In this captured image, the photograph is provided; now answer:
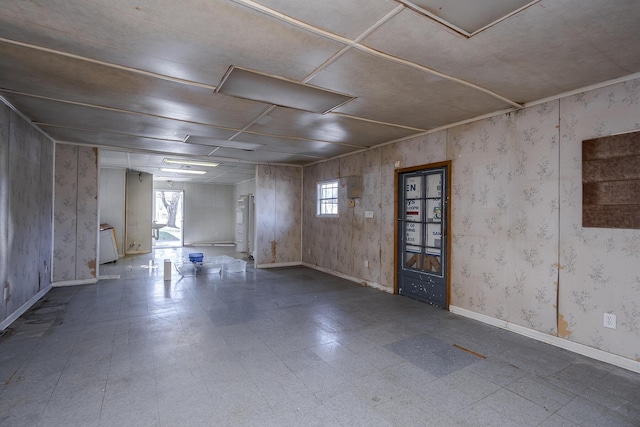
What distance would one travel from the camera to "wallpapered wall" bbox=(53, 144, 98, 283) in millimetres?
5281

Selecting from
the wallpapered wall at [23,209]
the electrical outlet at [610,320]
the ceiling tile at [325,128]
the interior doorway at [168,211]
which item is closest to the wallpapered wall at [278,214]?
the ceiling tile at [325,128]

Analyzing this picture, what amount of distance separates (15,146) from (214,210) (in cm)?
849

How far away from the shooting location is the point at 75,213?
17.7 feet

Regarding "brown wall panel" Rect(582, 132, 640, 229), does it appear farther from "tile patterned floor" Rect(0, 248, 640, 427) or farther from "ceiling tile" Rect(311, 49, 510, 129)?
"tile patterned floor" Rect(0, 248, 640, 427)

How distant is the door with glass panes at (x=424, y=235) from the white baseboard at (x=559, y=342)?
0.47 metres

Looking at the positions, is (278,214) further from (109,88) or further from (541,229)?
(541,229)

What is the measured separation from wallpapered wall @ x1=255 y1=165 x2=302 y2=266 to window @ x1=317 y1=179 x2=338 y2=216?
2.73ft

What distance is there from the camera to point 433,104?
132 inches

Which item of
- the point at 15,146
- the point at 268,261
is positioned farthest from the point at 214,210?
the point at 15,146

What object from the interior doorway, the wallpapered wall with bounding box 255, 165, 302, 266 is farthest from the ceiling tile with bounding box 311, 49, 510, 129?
the interior doorway

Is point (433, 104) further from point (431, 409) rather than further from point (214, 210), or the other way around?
point (214, 210)

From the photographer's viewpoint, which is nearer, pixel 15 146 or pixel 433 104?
pixel 433 104

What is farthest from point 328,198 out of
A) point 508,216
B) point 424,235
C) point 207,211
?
point 207,211

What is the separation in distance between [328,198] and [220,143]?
2.61 metres
